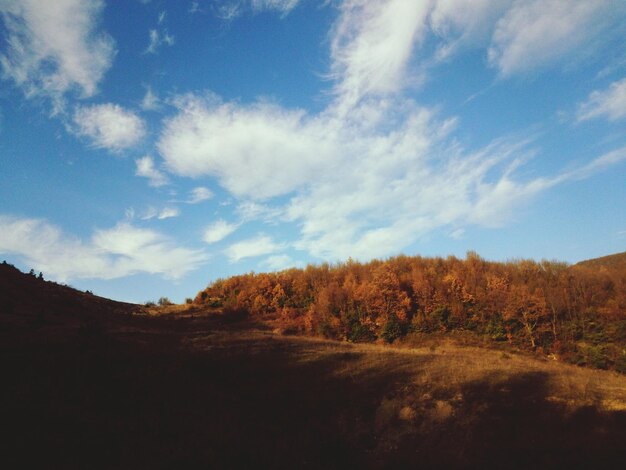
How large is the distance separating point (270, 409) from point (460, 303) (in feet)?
168

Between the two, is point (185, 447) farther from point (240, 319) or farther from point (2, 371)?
point (240, 319)

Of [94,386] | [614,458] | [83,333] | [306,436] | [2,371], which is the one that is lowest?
[614,458]

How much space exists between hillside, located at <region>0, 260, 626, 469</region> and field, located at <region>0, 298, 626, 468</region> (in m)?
0.08

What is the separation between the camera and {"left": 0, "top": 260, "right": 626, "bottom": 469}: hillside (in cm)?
1503

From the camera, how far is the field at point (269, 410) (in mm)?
15000

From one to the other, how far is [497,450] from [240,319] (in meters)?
60.0

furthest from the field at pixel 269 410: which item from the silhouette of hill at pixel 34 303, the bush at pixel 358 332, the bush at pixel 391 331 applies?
the bush at pixel 358 332

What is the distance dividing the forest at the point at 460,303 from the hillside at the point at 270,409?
85.1ft

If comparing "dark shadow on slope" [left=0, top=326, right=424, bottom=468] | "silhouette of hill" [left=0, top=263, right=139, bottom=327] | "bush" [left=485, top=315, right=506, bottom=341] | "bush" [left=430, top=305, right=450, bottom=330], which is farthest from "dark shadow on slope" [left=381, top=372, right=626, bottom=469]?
"bush" [left=430, top=305, right=450, bottom=330]

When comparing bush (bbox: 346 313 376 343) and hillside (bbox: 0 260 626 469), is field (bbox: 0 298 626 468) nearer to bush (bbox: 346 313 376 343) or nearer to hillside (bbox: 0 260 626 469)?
hillside (bbox: 0 260 626 469)

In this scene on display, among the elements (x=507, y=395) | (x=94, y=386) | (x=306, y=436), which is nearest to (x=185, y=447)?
(x=306, y=436)

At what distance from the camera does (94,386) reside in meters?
19.3

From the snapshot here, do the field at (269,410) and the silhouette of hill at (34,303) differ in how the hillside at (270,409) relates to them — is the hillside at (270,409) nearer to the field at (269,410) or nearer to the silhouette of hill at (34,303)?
the field at (269,410)

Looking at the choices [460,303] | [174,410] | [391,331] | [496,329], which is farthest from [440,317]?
[174,410]
